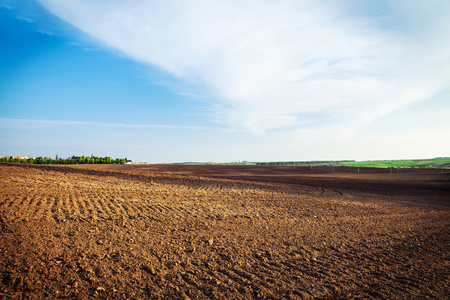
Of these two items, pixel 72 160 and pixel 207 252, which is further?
pixel 72 160

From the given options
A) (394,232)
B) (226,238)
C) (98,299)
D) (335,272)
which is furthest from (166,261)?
(394,232)

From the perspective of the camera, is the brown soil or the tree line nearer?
the brown soil

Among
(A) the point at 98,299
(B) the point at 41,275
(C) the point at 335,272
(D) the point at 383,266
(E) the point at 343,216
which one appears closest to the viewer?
(A) the point at 98,299

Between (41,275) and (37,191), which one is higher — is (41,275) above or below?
below

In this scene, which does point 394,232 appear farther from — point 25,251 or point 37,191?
point 37,191

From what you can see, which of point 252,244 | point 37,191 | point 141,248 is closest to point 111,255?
point 141,248

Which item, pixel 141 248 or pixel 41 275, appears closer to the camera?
pixel 41 275

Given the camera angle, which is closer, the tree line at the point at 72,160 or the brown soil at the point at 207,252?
the brown soil at the point at 207,252

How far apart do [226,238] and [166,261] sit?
209cm

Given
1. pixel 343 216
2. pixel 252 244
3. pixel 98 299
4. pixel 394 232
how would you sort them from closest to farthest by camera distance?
pixel 98 299 → pixel 252 244 → pixel 394 232 → pixel 343 216

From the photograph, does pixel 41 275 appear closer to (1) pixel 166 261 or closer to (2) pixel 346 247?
(1) pixel 166 261

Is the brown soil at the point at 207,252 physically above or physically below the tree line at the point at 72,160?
below

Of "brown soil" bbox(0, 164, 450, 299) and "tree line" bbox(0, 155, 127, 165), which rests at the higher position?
"tree line" bbox(0, 155, 127, 165)

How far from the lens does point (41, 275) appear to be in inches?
171
